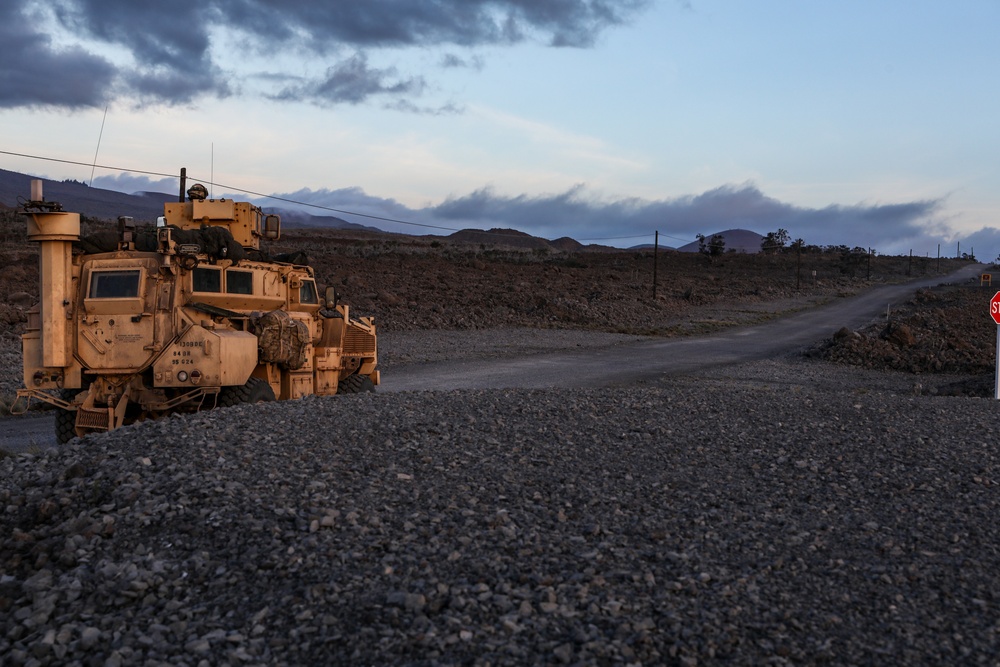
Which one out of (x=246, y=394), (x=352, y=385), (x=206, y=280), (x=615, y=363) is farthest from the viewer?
(x=615, y=363)

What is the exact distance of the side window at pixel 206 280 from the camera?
11.7 m

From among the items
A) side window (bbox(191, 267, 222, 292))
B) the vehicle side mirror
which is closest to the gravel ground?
side window (bbox(191, 267, 222, 292))

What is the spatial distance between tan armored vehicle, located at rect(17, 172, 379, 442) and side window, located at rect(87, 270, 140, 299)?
13 millimetres

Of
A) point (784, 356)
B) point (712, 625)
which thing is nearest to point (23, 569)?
point (712, 625)

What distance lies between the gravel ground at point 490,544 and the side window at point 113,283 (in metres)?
2.52

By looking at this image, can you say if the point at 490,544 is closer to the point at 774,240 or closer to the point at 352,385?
the point at 352,385

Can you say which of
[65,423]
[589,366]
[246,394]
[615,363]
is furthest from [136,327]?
[615,363]

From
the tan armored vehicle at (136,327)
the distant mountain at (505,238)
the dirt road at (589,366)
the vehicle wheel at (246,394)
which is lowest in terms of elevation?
the dirt road at (589,366)

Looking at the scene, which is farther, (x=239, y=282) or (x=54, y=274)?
(x=239, y=282)

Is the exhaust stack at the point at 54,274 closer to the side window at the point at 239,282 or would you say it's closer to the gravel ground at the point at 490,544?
the side window at the point at 239,282

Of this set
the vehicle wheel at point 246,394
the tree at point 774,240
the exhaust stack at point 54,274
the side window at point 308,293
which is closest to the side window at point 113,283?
the exhaust stack at point 54,274

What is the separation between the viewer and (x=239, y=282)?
12344 mm

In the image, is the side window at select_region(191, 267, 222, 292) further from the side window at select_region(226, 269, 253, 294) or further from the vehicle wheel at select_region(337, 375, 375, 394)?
the vehicle wheel at select_region(337, 375, 375, 394)

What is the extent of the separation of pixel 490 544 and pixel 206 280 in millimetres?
7315
